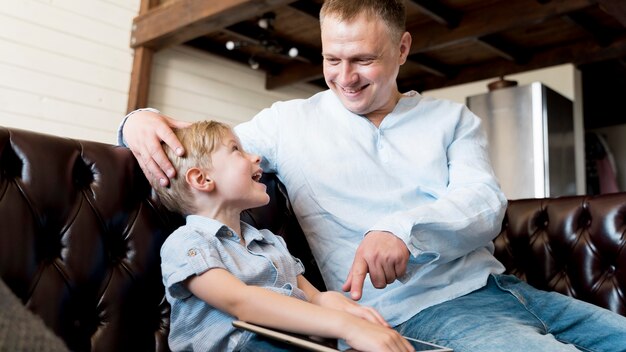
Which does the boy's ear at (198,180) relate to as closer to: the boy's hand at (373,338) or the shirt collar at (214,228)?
the shirt collar at (214,228)

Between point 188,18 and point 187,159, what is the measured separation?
361 cm

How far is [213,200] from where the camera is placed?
1.27m

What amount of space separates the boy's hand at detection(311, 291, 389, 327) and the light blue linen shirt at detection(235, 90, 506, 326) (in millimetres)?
178

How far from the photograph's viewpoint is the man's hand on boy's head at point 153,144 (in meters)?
1.26

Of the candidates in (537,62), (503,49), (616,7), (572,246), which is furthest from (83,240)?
(537,62)

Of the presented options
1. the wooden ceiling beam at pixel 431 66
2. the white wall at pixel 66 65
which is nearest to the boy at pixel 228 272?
the white wall at pixel 66 65

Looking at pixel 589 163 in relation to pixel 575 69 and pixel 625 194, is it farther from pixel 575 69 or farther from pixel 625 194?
pixel 625 194

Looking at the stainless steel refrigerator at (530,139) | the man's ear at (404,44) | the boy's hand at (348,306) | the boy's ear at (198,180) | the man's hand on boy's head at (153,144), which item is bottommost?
the boy's hand at (348,306)

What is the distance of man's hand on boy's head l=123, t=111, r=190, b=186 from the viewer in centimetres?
126

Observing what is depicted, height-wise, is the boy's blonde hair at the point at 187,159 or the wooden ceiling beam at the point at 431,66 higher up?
the wooden ceiling beam at the point at 431,66

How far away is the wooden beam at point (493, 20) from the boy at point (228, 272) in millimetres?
3522

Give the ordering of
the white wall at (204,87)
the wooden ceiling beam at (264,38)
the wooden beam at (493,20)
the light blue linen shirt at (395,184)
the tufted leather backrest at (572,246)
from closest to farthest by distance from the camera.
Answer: the light blue linen shirt at (395,184), the tufted leather backrest at (572,246), the wooden beam at (493,20), the wooden ceiling beam at (264,38), the white wall at (204,87)

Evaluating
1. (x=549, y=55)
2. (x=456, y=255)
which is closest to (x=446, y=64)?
(x=549, y=55)

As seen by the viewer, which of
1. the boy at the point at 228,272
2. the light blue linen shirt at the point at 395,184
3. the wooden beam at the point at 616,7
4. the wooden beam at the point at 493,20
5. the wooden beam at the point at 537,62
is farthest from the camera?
the wooden beam at the point at 537,62
